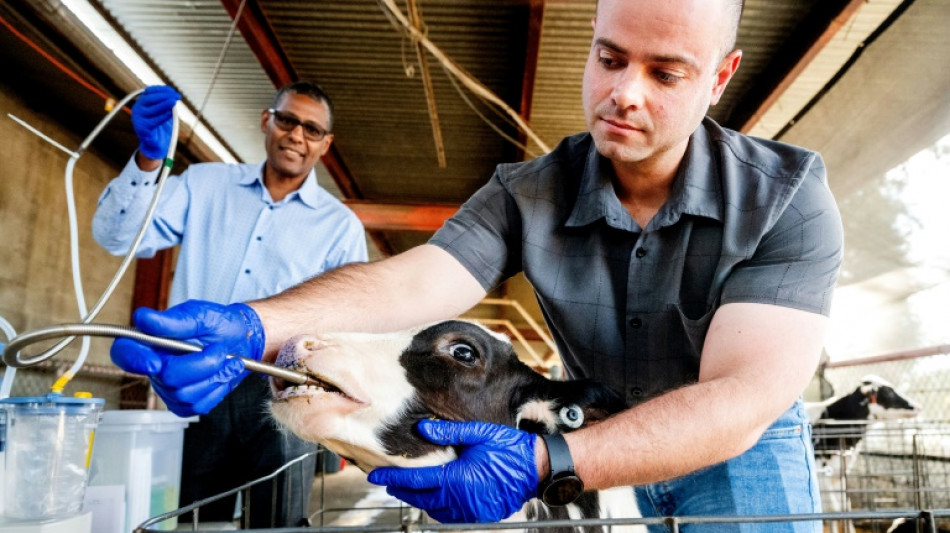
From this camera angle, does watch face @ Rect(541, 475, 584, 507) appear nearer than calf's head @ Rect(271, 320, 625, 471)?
Yes

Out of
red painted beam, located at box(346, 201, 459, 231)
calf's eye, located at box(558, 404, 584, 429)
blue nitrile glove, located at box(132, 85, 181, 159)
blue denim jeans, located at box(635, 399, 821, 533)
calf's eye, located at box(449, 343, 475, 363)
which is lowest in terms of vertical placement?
blue denim jeans, located at box(635, 399, 821, 533)

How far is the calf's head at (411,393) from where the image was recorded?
1294mm

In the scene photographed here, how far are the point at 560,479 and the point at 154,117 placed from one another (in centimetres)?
167

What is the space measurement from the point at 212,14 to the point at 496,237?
13.5 ft

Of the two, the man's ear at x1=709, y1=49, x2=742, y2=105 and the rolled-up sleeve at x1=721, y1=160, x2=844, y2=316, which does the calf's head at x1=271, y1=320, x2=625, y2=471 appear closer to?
the rolled-up sleeve at x1=721, y1=160, x2=844, y2=316

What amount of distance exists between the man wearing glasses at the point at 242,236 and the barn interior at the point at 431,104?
3.75 ft

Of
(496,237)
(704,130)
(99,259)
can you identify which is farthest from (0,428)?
(99,259)

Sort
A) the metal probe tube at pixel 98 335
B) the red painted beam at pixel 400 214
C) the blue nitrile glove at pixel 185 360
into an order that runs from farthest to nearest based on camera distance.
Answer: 1. the red painted beam at pixel 400 214
2. the blue nitrile glove at pixel 185 360
3. the metal probe tube at pixel 98 335

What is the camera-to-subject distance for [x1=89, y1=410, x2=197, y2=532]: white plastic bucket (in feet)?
7.53

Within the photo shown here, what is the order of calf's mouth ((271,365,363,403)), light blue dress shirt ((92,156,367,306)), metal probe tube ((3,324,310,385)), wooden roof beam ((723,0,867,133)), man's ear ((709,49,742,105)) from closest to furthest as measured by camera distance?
metal probe tube ((3,324,310,385)) < calf's mouth ((271,365,363,403)) < man's ear ((709,49,742,105)) < light blue dress shirt ((92,156,367,306)) < wooden roof beam ((723,0,867,133))

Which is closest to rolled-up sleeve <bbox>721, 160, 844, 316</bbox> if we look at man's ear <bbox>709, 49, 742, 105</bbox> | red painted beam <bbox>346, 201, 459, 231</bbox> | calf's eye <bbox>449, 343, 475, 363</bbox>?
man's ear <bbox>709, 49, 742, 105</bbox>

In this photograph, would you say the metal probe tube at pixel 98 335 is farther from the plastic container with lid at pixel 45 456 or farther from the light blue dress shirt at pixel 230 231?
the light blue dress shirt at pixel 230 231

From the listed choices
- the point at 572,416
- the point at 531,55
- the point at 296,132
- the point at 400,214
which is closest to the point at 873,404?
the point at 531,55

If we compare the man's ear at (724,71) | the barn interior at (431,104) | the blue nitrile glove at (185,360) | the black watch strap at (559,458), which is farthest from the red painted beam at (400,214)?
the black watch strap at (559,458)
